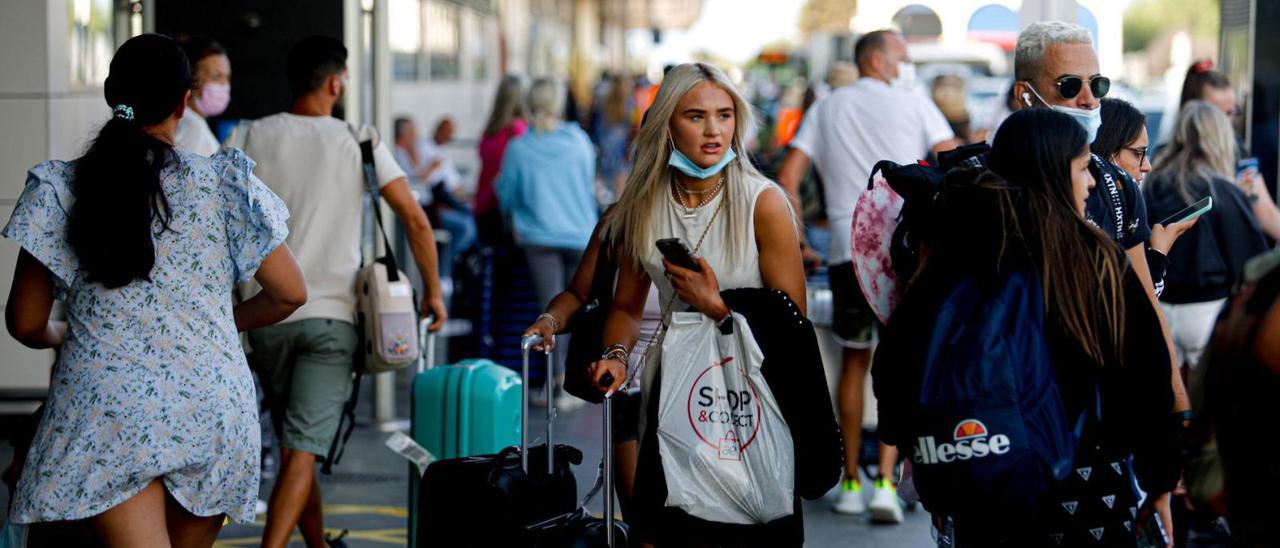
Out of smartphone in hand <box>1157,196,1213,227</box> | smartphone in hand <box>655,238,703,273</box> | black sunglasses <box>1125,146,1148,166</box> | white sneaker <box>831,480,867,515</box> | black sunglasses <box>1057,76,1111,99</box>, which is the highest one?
black sunglasses <box>1057,76,1111,99</box>

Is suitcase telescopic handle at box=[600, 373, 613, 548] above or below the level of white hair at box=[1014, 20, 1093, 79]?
below

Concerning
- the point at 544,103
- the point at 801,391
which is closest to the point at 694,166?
the point at 801,391

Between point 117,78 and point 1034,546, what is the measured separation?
2.40 meters

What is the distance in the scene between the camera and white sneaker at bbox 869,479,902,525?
6598mm

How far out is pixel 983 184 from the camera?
3379mm

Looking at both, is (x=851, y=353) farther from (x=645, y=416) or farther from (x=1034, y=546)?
(x=1034, y=546)

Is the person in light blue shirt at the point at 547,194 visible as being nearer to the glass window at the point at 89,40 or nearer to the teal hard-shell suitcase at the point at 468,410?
the glass window at the point at 89,40

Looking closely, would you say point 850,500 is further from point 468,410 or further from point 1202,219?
point 468,410

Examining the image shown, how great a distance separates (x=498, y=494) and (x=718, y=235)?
96cm

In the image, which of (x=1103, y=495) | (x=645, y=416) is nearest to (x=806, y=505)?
(x=645, y=416)

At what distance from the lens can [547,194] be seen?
30.8 ft

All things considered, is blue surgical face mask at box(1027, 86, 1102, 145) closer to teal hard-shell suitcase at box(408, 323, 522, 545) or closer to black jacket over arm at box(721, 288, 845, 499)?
black jacket over arm at box(721, 288, 845, 499)

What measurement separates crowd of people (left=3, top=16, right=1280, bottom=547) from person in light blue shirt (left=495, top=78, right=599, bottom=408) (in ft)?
12.4

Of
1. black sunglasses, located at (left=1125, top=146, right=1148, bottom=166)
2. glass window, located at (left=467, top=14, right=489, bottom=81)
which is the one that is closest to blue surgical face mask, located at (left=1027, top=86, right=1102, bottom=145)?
black sunglasses, located at (left=1125, top=146, right=1148, bottom=166)
